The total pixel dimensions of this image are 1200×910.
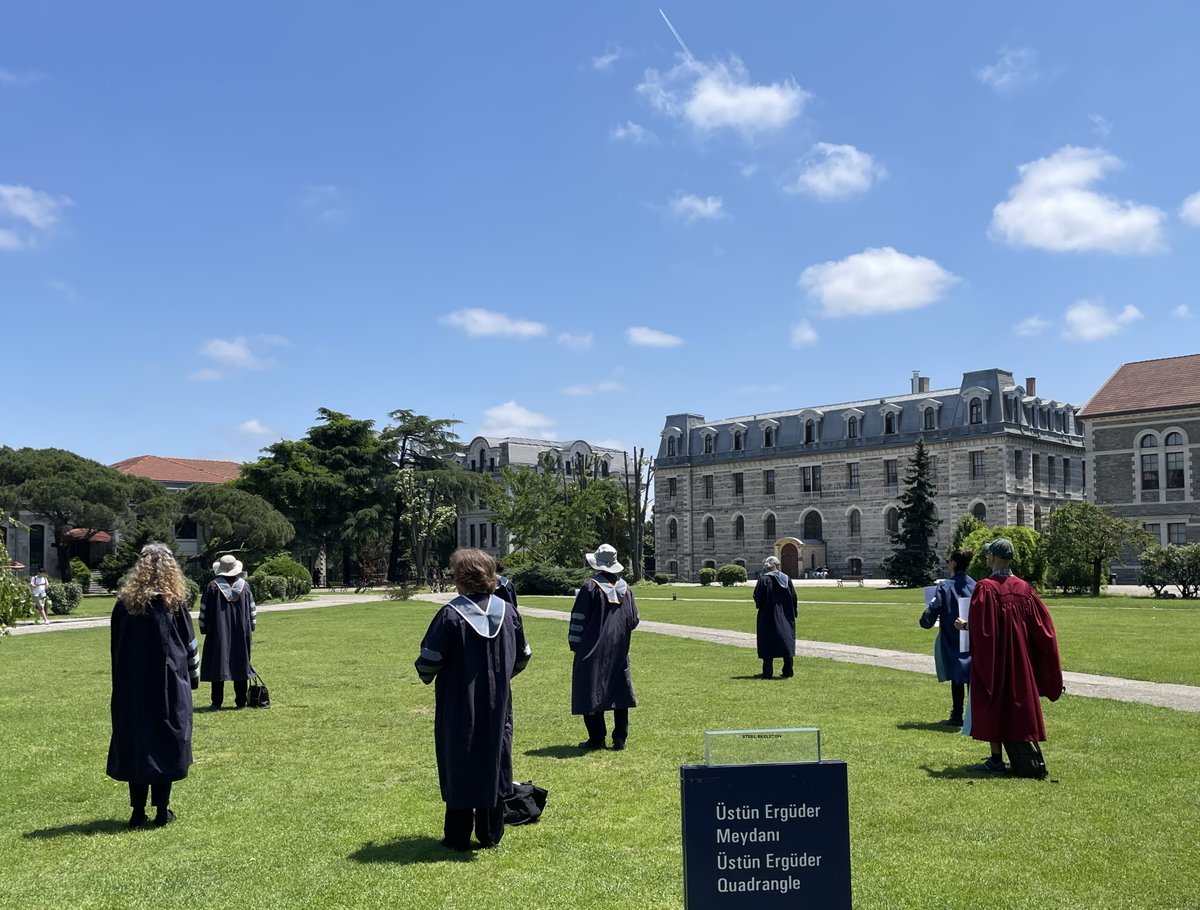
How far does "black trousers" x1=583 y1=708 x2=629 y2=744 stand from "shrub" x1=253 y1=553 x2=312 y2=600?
35895 mm

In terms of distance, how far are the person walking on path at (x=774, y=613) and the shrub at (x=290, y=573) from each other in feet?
107

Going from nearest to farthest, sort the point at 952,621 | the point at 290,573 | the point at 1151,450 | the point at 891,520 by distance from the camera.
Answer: the point at 952,621, the point at 290,573, the point at 1151,450, the point at 891,520

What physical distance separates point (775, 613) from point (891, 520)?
5256 centimetres

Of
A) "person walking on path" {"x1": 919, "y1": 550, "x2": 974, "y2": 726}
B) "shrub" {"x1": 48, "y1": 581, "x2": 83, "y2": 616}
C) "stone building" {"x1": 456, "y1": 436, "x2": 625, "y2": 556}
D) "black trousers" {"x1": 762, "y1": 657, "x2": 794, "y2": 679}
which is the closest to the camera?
"person walking on path" {"x1": 919, "y1": 550, "x2": 974, "y2": 726}

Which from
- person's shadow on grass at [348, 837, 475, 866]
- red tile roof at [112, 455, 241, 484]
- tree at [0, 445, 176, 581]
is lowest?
person's shadow on grass at [348, 837, 475, 866]

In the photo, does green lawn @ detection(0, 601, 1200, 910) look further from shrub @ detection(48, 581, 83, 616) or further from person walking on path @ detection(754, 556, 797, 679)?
shrub @ detection(48, 581, 83, 616)

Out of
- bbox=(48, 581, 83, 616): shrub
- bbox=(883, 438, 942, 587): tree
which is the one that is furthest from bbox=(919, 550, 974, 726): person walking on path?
bbox=(883, 438, 942, 587): tree

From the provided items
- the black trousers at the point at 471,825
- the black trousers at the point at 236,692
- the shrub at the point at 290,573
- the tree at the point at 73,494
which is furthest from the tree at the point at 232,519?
the black trousers at the point at 471,825

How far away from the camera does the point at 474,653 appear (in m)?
6.41

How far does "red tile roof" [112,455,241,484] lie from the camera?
7138 centimetres

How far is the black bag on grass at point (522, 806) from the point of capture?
6.86 meters

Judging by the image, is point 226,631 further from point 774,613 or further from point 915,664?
point 915,664

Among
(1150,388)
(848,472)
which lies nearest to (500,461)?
(848,472)

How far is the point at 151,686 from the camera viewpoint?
701cm
